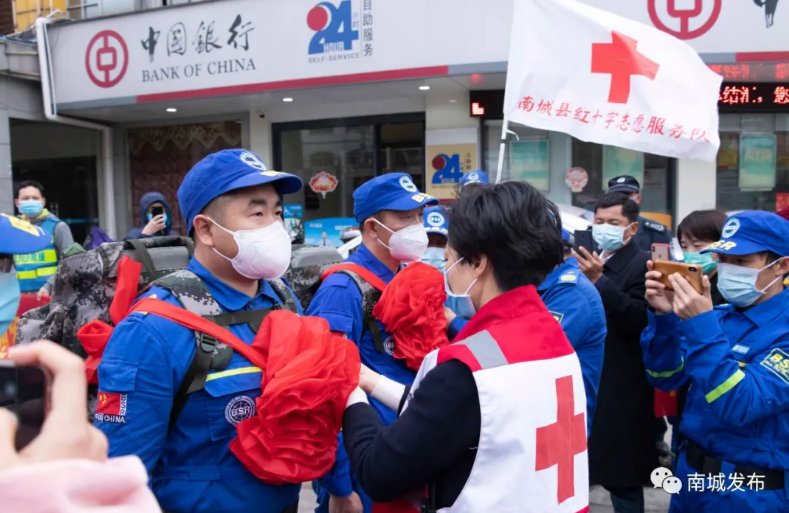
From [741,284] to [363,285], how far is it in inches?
61.5

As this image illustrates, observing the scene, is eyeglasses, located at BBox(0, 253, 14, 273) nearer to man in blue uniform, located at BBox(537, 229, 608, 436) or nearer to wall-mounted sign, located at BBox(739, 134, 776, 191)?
man in blue uniform, located at BBox(537, 229, 608, 436)

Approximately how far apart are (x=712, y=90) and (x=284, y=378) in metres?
3.54

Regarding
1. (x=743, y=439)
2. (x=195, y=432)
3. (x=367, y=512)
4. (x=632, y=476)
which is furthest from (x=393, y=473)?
(x=632, y=476)

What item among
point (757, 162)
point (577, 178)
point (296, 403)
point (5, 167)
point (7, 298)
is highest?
point (5, 167)

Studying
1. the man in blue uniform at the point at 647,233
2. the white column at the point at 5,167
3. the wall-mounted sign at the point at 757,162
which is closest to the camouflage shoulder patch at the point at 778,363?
the man in blue uniform at the point at 647,233

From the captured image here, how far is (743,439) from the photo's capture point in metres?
2.37

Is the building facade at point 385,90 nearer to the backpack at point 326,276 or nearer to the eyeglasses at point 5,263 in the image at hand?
the backpack at point 326,276

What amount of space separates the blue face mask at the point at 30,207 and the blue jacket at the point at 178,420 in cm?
523

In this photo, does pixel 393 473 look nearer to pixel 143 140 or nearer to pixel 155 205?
pixel 155 205

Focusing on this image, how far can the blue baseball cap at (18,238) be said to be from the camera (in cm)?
281

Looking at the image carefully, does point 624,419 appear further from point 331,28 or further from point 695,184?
point 331,28

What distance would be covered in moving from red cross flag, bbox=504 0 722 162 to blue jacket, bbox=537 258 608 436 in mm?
1304

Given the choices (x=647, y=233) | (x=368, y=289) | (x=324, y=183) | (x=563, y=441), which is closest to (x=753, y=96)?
(x=647, y=233)

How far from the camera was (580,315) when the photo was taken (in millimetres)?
2799
